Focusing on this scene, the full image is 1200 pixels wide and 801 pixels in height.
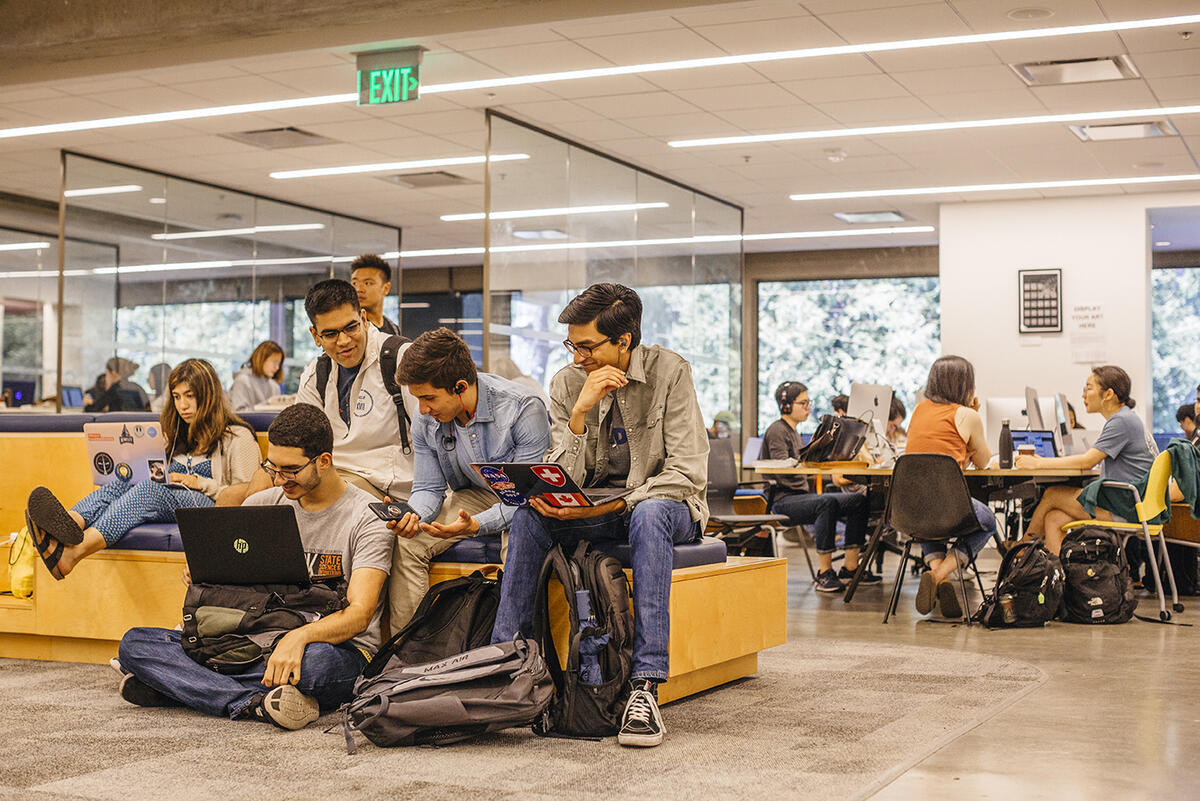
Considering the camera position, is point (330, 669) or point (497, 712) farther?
point (330, 669)

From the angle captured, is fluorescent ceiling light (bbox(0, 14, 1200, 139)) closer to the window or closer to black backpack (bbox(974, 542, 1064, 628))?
black backpack (bbox(974, 542, 1064, 628))

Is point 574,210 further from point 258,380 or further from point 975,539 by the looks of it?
point 975,539

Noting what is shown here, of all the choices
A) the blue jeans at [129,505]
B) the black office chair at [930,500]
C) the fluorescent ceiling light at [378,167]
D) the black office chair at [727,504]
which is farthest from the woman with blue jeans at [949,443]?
the fluorescent ceiling light at [378,167]

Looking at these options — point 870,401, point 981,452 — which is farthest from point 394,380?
point 870,401

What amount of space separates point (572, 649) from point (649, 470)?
681 mm

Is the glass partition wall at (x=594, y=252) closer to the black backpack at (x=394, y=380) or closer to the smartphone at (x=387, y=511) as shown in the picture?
the black backpack at (x=394, y=380)

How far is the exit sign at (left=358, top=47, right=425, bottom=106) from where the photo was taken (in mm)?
7484

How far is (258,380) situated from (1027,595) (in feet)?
24.3

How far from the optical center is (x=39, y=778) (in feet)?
10.3

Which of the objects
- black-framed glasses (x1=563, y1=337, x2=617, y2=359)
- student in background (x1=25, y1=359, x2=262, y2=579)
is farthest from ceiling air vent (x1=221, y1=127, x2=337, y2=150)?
black-framed glasses (x1=563, y1=337, x2=617, y2=359)

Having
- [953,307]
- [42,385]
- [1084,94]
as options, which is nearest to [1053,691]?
[1084,94]

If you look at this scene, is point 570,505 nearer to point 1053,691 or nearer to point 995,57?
point 1053,691

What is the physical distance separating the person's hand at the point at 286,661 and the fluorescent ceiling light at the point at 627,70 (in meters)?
4.98

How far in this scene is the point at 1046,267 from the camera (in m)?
11.7
